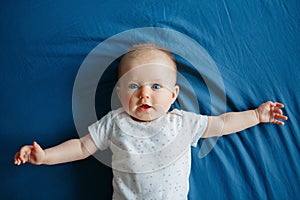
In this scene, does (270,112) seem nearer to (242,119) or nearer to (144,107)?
(242,119)

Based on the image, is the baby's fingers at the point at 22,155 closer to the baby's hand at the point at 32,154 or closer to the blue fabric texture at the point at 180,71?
the baby's hand at the point at 32,154

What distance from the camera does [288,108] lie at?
3.75ft

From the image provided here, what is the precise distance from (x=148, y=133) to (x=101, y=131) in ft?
0.44

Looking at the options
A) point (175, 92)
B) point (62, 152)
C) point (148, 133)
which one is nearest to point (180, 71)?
point (175, 92)

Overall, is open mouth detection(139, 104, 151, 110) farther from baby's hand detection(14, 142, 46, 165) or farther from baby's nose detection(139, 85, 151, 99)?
baby's hand detection(14, 142, 46, 165)

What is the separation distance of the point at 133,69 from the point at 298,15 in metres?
0.52

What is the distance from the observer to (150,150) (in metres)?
1.06

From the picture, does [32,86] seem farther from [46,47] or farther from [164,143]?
[164,143]

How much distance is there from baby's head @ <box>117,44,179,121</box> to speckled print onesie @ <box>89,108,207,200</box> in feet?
0.13

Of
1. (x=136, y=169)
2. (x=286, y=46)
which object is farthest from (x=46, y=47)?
(x=286, y=46)

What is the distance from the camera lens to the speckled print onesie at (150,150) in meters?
1.04

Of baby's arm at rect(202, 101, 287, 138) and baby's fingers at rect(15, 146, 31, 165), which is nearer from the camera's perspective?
baby's fingers at rect(15, 146, 31, 165)

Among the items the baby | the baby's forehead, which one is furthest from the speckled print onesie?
the baby's forehead

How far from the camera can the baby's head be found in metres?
1.04
